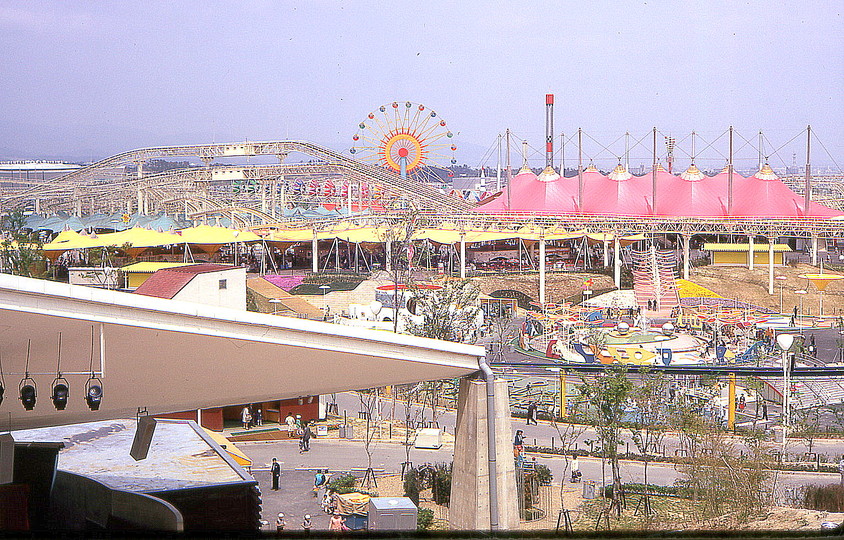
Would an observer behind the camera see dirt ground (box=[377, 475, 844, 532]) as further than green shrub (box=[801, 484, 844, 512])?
No

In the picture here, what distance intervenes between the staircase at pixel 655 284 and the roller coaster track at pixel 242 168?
9027 millimetres

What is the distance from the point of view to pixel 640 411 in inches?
328

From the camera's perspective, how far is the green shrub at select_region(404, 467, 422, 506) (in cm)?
649

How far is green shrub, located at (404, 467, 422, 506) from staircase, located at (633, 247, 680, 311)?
8406 mm

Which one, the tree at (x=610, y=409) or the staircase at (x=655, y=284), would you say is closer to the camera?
the tree at (x=610, y=409)

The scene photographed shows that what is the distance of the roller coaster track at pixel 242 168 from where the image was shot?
24.1 meters

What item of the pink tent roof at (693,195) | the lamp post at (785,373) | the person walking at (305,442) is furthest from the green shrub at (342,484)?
the pink tent roof at (693,195)

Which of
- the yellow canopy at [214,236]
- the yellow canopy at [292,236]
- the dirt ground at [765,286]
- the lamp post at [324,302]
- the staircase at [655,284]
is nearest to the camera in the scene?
the lamp post at [324,302]

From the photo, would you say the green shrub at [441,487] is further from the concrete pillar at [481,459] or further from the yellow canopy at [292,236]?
the yellow canopy at [292,236]

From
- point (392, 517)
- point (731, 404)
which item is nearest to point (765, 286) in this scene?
point (731, 404)

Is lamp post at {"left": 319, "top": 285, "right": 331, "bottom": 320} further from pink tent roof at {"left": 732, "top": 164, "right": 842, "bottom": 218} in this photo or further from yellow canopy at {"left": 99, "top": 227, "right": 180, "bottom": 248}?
pink tent roof at {"left": 732, "top": 164, "right": 842, "bottom": 218}

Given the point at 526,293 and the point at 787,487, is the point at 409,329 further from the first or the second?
the point at 526,293

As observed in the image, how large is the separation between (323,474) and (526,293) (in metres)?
10.8

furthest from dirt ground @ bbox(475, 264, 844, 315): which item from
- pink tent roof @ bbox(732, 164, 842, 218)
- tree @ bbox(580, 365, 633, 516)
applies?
tree @ bbox(580, 365, 633, 516)
